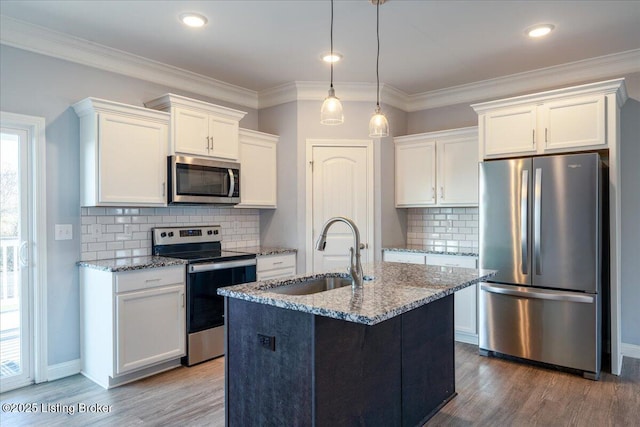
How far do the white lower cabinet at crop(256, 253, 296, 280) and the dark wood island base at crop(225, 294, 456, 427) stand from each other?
6.00 ft

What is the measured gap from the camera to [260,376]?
1.98 metres

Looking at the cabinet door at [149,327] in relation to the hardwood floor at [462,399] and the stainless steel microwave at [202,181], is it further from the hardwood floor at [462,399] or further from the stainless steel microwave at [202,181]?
the stainless steel microwave at [202,181]

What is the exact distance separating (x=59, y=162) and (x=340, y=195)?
2.54 metres

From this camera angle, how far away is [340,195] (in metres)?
4.47

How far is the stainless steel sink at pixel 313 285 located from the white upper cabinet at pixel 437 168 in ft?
7.24

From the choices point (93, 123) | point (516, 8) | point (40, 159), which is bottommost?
point (40, 159)

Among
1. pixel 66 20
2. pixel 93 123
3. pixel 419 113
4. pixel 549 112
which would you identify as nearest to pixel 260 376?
pixel 93 123

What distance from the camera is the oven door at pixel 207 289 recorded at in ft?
11.3

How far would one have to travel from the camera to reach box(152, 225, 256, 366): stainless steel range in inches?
136

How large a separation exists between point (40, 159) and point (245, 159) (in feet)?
5.76

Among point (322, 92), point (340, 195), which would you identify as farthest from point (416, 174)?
point (322, 92)

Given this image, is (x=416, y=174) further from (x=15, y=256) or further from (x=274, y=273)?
(x=15, y=256)

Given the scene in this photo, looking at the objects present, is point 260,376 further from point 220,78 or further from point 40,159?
point 220,78

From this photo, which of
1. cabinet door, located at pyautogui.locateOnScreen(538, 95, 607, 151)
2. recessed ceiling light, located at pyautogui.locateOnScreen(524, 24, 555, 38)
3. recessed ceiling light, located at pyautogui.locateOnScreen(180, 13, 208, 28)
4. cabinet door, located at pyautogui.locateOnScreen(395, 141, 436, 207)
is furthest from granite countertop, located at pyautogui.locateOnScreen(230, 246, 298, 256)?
recessed ceiling light, located at pyautogui.locateOnScreen(524, 24, 555, 38)
